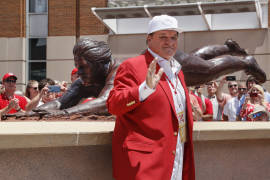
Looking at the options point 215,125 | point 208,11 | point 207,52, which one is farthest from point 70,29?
point 215,125

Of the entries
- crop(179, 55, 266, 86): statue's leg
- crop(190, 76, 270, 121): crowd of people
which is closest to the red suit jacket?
crop(190, 76, 270, 121): crowd of people

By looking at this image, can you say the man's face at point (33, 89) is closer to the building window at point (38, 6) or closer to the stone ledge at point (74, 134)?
the stone ledge at point (74, 134)

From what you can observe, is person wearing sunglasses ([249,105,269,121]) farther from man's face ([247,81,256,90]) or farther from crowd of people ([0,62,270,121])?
man's face ([247,81,256,90])

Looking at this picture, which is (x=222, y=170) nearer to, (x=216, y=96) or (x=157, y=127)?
(x=157, y=127)

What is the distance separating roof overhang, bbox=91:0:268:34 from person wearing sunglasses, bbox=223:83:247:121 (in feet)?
18.7

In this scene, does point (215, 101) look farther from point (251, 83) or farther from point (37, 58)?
point (37, 58)

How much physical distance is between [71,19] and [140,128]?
452 inches

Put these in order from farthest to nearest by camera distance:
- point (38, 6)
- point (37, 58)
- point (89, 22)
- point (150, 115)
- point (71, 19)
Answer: point (38, 6), point (37, 58), point (71, 19), point (89, 22), point (150, 115)

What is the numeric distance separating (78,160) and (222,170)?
1224mm

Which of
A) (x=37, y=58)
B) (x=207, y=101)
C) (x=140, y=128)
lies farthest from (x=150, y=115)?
(x=37, y=58)

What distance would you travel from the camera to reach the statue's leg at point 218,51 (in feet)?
16.7

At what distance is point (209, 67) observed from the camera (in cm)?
488

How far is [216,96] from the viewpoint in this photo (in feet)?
21.5

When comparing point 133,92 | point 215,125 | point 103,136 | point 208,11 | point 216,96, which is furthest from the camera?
point 208,11
